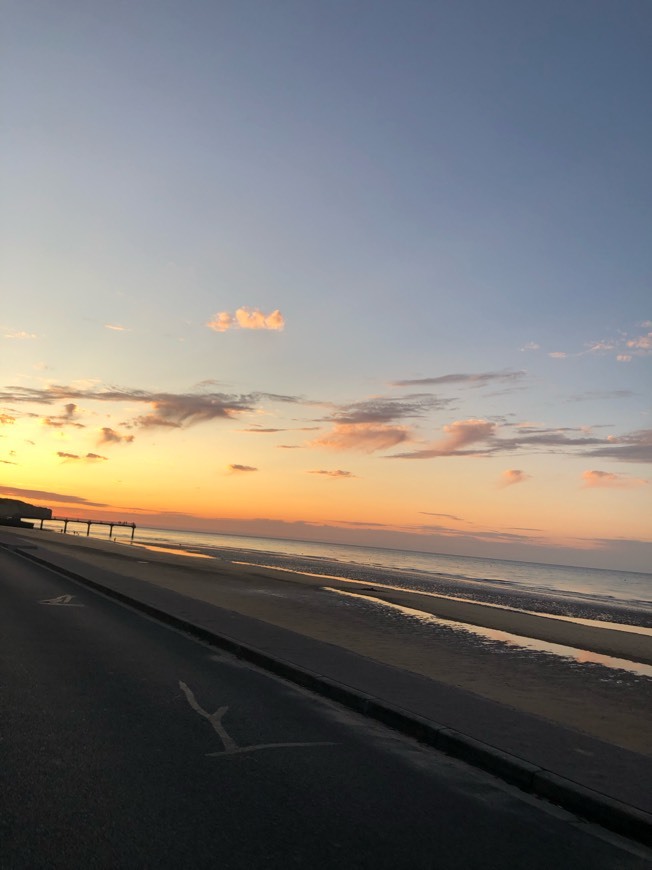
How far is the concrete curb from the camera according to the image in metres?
5.08

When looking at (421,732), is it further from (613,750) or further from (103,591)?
(103,591)

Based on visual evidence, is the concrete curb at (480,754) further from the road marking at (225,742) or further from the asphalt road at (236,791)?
the road marking at (225,742)

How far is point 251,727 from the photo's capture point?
697cm

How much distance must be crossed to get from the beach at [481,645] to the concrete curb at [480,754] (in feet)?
6.53

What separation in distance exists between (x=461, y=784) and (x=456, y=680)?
487 centimetres

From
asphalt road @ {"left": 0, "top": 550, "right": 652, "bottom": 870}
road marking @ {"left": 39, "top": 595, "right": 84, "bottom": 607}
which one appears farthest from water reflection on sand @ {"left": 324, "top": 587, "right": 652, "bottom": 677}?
road marking @ {"left": 39, "top": 595, "right": 84, "bottom": 607}

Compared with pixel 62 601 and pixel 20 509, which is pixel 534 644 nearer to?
pixel 62 601

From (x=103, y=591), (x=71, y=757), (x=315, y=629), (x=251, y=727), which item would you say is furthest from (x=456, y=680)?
(x=103, y=591)

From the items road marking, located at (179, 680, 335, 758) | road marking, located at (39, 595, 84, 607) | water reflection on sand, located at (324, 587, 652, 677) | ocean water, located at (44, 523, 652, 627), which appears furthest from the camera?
ocean water, located at (44, 523, 652, 627)

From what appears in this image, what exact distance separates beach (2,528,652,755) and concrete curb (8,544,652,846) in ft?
6.53

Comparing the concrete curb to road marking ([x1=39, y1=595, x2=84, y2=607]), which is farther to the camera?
road marking ([x1=39, y1=595, x2=84, y2=607])

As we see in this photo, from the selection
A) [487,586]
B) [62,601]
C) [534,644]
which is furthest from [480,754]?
[487,586]

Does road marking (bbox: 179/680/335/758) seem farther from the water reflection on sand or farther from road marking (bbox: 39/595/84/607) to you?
the water reflection on sand

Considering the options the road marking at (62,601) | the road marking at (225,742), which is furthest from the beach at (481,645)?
the road marking at (62,601)
